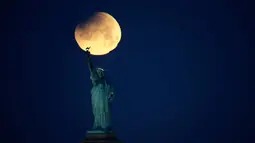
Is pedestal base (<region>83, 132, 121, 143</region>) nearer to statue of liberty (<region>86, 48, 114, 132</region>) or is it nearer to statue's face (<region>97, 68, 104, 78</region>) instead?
statue of liberty (<region>86, 48, 114, 132</region>)

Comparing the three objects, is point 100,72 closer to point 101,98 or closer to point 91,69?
point 91,69

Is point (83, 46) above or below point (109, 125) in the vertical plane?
above

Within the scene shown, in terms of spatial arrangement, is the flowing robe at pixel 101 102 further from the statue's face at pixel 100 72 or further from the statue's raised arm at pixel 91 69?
the statue's face at pixel 100 72

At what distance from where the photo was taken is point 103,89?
34.8 m

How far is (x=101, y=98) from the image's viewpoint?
34688mm

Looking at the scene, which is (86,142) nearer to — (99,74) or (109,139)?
(109,139)

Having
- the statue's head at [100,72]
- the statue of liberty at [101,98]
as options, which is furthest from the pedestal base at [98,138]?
the statue's head at [100,72]

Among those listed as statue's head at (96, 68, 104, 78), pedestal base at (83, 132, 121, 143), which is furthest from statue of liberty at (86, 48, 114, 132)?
pedestal base at (83, 132, 121, 143)

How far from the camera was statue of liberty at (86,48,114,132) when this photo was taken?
34344mm

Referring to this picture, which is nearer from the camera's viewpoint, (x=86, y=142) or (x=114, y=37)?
(x=86, y=142)

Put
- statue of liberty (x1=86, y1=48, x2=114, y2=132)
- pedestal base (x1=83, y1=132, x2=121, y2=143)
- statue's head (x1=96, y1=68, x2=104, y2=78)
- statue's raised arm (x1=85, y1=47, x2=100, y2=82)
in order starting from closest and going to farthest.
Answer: pedestal base (x1=83, y1=132, x2=121, y2=143), statue's raised arm (x1=85, y1=47, x2=100, y2=82), statue of liberty (x1=86, y1=48, x2=114, y2=132), statue's head (x1=96, y1=68, x2=104, y2=78)

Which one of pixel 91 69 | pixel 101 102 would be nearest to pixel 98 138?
pixel 101 102

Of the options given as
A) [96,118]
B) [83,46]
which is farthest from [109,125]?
[83,46]

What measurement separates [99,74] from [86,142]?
3.59m
